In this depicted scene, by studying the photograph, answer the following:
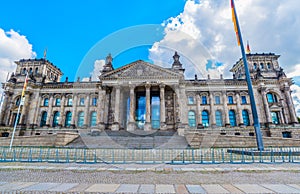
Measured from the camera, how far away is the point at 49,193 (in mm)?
4559

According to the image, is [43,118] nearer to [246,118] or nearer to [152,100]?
[152,100]

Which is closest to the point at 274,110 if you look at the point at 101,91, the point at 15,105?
the point at 101,91

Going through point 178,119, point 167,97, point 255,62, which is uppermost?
point 255,62

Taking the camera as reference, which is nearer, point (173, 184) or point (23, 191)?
point (23, 191)

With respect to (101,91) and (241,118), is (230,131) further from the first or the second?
(101,91)

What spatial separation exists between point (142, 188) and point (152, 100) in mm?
31505

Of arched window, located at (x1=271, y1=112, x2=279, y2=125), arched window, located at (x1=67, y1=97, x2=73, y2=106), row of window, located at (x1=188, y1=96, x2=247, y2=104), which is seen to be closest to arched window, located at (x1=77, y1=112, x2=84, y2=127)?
arched window, located at (x1=67, y1=97, x2=73, y2=106)

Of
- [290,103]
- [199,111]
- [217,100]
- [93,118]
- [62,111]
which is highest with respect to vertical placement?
[217,100]

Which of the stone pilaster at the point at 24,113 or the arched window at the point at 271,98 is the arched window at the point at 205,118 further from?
the stone pilaster at the point at 24,113

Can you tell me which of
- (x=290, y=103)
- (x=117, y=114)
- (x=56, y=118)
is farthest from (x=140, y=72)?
(x=290, y=103)

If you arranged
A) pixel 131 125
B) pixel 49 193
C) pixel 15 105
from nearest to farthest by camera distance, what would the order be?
1. pixel 49 193
2. pixel 131 125
3. pixel 15 105

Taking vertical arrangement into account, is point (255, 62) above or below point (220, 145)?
above

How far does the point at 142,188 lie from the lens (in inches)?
201

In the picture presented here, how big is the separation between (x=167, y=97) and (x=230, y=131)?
1535 cm
